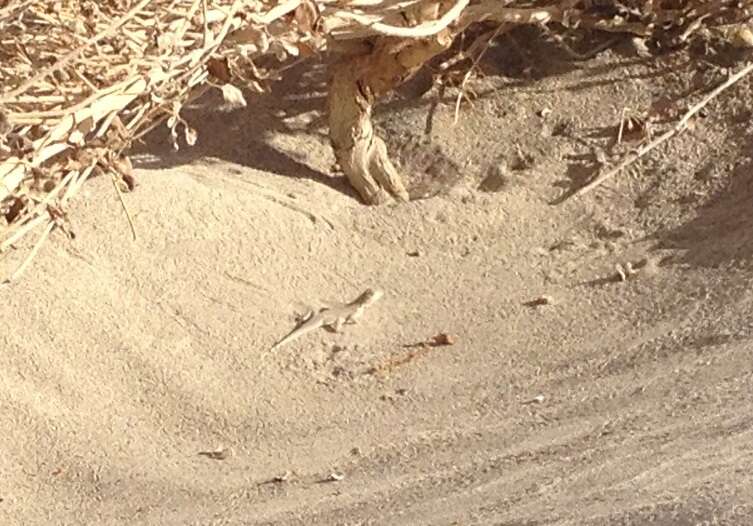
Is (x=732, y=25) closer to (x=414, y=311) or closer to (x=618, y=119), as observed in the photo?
(x=618, y=119)

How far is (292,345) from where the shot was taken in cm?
504

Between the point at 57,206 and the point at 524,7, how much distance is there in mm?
2211

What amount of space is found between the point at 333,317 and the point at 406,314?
221 millimetres

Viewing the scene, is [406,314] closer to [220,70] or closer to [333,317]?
[333,317]

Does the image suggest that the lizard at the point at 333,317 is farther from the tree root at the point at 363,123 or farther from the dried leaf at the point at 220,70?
the dried leaf at the point at 220,70

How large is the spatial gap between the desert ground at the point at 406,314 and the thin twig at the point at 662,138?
34mm

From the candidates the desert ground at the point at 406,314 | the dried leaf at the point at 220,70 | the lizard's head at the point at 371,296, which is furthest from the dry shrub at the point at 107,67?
the lizard's head at the point at 371,296

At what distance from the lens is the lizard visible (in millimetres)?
5059

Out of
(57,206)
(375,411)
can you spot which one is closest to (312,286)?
(375,411)

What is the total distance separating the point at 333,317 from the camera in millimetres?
5109

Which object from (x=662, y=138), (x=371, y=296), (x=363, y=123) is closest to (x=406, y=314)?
(x=371, y=296)

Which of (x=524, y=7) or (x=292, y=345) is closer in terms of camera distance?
(x=292, y=345)

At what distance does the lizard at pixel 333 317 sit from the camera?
5.06 meters

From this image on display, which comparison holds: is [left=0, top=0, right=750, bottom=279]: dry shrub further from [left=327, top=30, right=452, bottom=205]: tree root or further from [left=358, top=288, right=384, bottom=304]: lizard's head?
[left=358, top=288, right=384, bottom=304]: lizard's head
